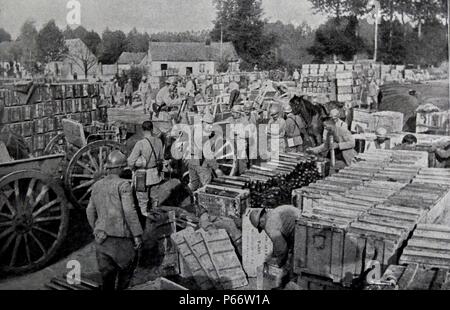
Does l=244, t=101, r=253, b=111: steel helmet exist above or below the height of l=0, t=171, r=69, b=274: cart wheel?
above

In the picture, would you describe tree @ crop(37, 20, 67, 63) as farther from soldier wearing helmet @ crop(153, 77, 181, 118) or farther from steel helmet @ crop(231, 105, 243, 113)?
steel helmet @ crop(231, 105, 243, 113)

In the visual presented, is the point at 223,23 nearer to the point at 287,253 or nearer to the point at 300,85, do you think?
the point at 287,253

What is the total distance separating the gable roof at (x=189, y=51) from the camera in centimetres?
720

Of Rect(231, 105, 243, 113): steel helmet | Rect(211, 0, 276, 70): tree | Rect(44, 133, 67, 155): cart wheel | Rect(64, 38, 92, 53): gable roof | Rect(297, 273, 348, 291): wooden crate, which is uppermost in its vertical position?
Rect(211, 0, 276, 70): tree

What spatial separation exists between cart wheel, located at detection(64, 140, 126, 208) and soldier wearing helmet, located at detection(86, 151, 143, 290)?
1.58 m

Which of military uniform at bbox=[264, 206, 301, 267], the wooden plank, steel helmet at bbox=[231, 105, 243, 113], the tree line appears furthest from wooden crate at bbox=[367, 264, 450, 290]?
steel helmet at bbox=[231, 105, 243, 113]

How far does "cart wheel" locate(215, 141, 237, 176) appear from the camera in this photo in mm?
7851

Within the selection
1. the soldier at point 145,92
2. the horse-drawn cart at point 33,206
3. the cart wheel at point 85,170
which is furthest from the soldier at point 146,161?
the soldier at point 145,92

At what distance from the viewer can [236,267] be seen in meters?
5.73

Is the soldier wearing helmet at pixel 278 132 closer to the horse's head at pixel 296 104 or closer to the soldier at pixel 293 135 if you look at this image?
the soldier at pixel 293 135

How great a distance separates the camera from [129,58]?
7152 millimetres

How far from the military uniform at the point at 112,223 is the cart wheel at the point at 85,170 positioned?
62.3 inches
